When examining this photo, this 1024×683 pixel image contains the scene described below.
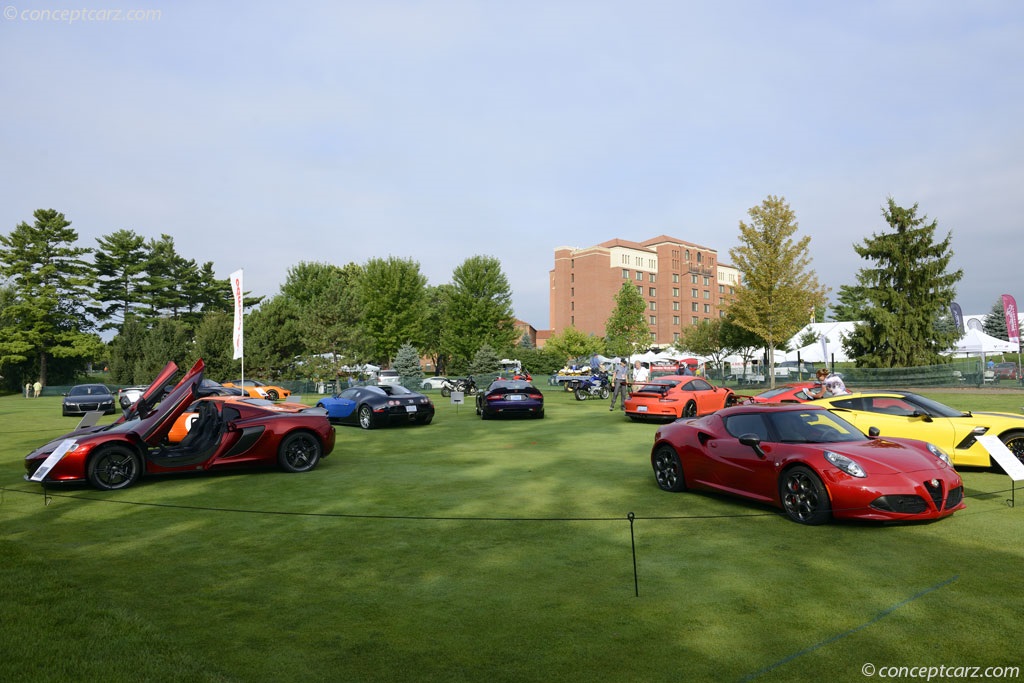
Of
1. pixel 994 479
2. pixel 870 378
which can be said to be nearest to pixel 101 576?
pixel 994 479

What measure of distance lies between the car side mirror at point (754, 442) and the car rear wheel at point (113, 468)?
29.0 ft

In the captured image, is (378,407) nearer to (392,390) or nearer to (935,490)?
(392,390)

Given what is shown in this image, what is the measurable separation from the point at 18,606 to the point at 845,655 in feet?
18.8

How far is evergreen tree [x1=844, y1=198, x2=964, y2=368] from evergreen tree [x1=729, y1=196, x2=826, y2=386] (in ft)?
34.1

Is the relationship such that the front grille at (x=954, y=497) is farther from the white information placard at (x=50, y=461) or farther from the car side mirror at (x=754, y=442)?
the white information placard at (x=50, y=461)

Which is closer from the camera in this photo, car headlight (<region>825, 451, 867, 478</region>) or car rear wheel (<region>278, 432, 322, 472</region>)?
car headlight (<region>825, 451, 867, 478</region>)

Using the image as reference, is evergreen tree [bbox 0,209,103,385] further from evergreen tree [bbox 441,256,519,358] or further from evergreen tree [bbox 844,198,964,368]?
evergreen tree [bbox 844,198,964,368]

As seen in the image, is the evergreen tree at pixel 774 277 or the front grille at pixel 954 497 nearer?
the front grille at pixel 954 497

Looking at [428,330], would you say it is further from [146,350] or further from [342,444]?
[342,444]

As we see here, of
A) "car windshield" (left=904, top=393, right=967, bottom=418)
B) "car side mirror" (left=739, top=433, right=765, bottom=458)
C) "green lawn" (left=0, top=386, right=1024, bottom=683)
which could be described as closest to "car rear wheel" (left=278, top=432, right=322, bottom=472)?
"green lawn" (left=0, top=386, right=1024, bottom=683)

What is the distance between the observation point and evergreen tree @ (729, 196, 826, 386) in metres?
33.0

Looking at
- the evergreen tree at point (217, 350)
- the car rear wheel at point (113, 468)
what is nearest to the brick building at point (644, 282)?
the evergreen tree at point (217, 350)

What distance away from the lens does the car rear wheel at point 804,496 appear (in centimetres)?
692

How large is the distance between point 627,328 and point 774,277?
1632 inches
